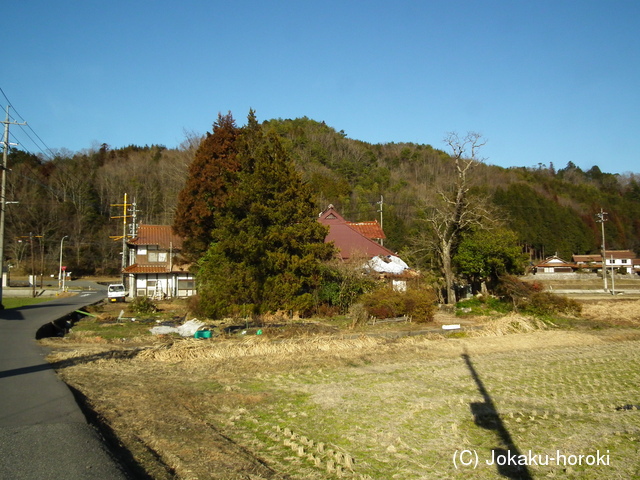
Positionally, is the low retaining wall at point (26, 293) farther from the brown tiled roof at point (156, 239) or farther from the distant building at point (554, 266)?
the distant building at point (554, 266)

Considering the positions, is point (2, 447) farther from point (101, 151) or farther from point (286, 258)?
point (101, 151)

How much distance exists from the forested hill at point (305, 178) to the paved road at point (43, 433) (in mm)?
41541

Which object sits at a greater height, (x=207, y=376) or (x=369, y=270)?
(x=369, y=270)

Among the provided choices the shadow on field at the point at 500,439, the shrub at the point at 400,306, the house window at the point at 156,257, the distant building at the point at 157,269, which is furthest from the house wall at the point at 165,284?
the shadow on field at the point at 500,439

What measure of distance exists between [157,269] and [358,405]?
32455 millimetres

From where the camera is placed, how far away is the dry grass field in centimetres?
588

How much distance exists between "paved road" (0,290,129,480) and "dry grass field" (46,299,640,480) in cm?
48

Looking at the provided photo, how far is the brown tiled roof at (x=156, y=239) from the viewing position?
38.7m

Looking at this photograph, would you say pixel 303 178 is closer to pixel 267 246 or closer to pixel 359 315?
pixel 267 246

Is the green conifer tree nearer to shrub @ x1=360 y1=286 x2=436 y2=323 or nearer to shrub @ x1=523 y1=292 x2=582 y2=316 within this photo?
shrub @ x1=360 y1=286 x2=436 y2=323

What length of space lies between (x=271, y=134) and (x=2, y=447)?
64.3ft

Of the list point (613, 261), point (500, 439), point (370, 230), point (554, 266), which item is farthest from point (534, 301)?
point (613, 261)

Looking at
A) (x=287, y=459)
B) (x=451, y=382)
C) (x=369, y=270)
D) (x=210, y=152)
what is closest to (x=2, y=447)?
(x=287, y=459)

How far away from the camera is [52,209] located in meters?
64.9
